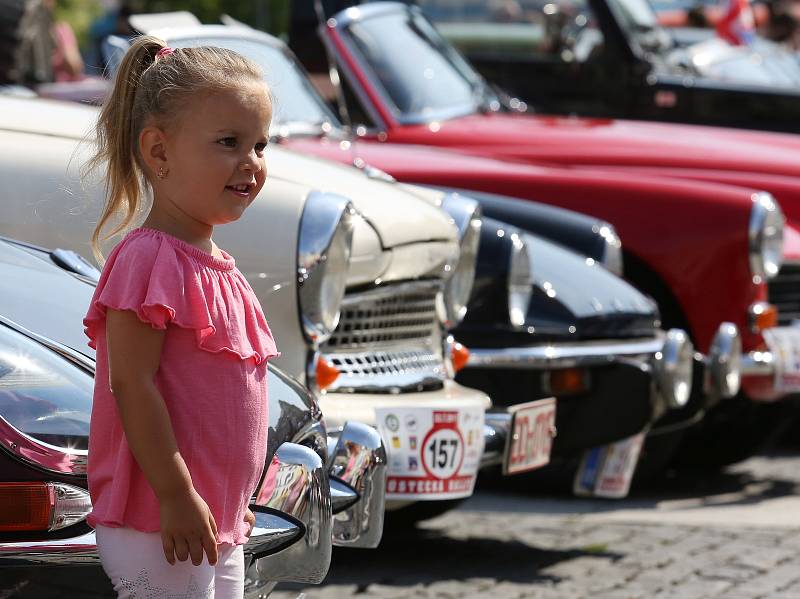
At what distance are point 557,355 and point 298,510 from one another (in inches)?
84.8

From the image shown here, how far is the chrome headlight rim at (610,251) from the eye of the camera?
203 inches

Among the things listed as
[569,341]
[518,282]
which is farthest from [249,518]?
[569,341]

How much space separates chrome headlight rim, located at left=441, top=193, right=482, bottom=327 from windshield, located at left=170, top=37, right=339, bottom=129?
1355mm

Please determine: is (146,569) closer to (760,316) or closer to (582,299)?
(582,299)

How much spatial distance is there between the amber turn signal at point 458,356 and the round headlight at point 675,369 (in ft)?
2.58

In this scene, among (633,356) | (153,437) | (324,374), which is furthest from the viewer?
(633,356)

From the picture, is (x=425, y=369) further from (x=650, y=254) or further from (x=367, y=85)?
(x=367, y=85)

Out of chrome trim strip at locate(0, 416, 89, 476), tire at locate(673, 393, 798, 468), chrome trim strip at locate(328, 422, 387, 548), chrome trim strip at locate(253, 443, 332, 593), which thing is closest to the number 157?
chrome trim strip at locate(328, 422, 387, 548)

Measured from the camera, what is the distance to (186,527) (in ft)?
6.57

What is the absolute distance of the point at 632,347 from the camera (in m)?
4.86

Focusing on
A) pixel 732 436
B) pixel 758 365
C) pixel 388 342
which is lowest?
pixel 732 436

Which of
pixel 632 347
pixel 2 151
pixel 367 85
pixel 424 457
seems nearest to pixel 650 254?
pixel 632 347

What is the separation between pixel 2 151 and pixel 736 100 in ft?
18.7

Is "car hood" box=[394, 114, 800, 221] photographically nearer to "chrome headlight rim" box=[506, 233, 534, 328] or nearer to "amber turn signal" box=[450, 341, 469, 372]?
"chrome headlight rim" box=[506, 233, 534, 328]
